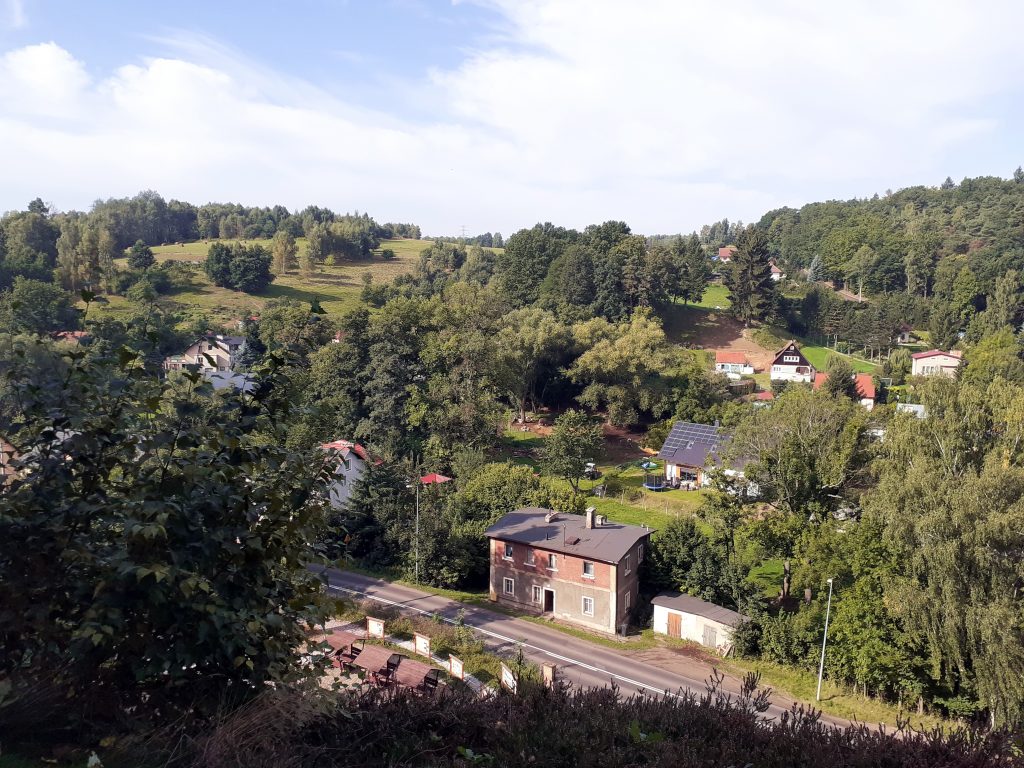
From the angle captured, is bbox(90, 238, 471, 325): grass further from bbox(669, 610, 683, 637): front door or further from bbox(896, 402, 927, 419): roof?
bbox(896, 402, 927, 419): roof

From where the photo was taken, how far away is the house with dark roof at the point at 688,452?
128 feet

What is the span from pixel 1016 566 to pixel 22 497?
22.2 m

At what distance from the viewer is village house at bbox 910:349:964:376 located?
61750 millimetres

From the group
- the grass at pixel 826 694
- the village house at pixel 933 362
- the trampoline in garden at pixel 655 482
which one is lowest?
the grass at pixel 826 694

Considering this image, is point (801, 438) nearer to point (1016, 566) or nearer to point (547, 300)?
point (1016, 566)

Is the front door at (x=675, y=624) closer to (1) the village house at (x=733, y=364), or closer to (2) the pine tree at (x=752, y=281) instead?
(1) the village house at (x=733, y=364)

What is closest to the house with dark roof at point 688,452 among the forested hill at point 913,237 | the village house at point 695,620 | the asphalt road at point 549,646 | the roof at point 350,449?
the village house at point 695,620

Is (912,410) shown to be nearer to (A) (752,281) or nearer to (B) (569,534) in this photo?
(B) (569,534)

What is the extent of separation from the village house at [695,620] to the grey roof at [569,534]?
2.42 m

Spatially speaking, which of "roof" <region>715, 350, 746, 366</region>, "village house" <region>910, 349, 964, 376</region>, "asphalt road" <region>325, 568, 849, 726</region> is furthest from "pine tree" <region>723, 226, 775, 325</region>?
"asphalt road" <region>325, 568, 849, 726</region>

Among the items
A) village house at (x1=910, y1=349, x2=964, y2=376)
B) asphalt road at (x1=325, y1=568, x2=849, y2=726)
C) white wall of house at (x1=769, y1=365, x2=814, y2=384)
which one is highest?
village house at (x1=910, y1=349, x2=964, y2=376)

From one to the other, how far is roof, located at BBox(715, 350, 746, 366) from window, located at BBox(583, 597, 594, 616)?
4456cm

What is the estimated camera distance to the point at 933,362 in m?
62.8

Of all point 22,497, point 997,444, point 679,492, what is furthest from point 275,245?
point 22,497
